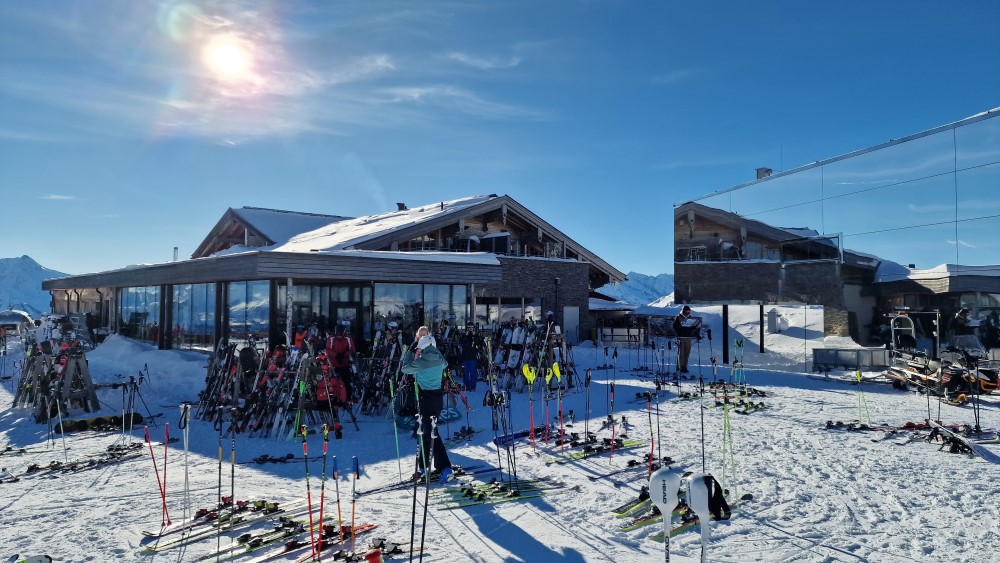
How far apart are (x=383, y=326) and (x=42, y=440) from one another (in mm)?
8325

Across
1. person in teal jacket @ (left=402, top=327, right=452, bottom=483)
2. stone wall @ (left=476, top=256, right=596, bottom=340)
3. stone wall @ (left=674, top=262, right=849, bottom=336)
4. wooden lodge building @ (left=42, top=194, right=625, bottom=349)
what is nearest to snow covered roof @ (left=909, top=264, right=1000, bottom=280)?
stone wall @ (left=674, top=262, right=849, bottom=336)

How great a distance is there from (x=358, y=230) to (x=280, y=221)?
7.27 metres

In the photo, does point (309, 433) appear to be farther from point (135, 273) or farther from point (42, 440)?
point (135, 273)

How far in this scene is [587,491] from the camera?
6.85 m

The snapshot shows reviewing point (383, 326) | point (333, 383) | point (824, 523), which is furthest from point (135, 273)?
point (824, 523)

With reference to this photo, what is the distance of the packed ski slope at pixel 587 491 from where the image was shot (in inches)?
209

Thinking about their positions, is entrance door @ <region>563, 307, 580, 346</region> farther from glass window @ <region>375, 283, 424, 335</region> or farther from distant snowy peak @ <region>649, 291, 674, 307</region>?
glass window @ <region>375, 283, 424, 335</region>

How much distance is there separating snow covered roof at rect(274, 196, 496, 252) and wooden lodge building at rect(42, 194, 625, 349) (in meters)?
0.13

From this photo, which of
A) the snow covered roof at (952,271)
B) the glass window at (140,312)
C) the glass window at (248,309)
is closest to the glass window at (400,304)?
the glass window at (248,309)

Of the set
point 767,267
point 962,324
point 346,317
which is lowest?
point 962,324

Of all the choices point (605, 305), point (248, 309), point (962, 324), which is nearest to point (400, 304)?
point (248, 309)

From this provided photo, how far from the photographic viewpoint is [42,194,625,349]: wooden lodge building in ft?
53.3

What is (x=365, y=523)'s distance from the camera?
5.93 meters

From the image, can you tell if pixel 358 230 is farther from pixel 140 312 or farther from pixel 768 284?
pixel 768 284
